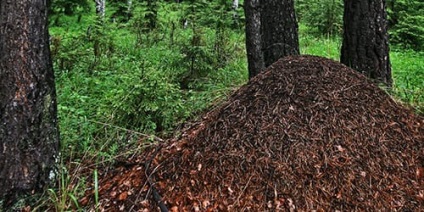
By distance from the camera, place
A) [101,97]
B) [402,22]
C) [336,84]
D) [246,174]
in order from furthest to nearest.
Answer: [402,22]
[101,97]
[336,84]
[246,174]

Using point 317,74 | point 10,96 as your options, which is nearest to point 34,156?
point 10,96

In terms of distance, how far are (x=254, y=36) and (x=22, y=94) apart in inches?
137

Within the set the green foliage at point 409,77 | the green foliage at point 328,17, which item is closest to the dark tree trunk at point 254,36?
the green foliage at point 409,77

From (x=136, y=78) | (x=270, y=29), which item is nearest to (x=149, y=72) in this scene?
(x=136, y=78)

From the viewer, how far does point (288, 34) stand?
18.6ft

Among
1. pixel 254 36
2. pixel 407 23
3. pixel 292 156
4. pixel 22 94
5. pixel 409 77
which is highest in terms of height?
pixel 254 36

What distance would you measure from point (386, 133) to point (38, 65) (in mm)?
2939

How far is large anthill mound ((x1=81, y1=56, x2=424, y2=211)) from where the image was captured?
9.29ft

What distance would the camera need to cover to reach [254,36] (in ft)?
18.4

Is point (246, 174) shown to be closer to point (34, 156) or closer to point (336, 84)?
point (336, 84)

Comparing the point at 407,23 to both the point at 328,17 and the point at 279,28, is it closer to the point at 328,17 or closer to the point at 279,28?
the point at 328,17

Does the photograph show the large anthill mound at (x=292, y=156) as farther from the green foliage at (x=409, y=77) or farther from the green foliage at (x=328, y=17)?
the green foliage at (x=328, y=17)

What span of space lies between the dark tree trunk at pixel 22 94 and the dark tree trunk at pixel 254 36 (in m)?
3.20

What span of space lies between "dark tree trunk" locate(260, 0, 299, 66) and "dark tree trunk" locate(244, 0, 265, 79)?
16cm
